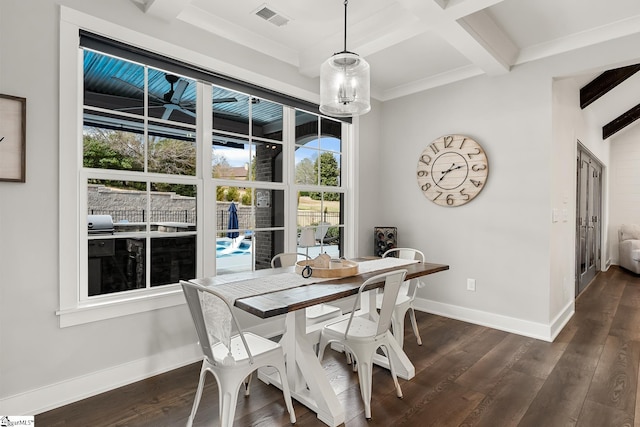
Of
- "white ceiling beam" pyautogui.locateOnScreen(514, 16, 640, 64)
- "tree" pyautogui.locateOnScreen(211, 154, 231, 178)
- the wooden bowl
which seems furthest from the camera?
"tree" pyautogui.locateOnScreen(211, 154, 231, 178)

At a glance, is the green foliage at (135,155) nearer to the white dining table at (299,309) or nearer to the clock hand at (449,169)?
the white dining table at (299,309)

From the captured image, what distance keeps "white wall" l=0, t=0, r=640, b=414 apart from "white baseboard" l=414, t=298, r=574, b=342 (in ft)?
0.05

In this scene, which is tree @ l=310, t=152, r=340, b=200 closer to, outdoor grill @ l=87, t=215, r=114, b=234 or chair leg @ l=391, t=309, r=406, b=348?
chair leg @ l=391, t=309, r=406, b=348

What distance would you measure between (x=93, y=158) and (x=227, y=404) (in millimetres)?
1794

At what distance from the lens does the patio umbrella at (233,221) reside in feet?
9.95

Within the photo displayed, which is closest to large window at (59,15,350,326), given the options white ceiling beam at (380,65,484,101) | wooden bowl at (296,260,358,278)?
wooden bowl at (296,260,358,278)

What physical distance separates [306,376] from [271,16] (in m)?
2.66

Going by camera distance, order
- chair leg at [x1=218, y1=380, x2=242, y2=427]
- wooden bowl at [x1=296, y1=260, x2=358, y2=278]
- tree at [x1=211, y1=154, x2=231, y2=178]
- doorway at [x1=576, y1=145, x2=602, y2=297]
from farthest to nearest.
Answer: doorway at [x1=576, y1=145, x2=602, y2=297]
tree at [x1=211, y1=154, x2=231, y2=178]
wooden bowl at [x1=296, y1=260, x2=358, y2=278]
chair leg at [x1=218, y1=380, x2=242, y2=427]

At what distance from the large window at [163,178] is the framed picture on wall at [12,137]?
19 centimetres

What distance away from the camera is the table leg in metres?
2.00

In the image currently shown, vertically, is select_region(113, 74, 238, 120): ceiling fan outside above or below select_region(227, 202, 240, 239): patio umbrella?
above

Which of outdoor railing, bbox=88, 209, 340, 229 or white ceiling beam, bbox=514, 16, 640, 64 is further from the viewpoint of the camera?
white ceiling beam, bbox=514, 16, 640, 64

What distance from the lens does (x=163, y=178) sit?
8.59 ft

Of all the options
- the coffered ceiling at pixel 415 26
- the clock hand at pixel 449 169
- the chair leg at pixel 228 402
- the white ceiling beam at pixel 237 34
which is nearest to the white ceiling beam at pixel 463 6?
the coffered ceiling at pixel 415 26
